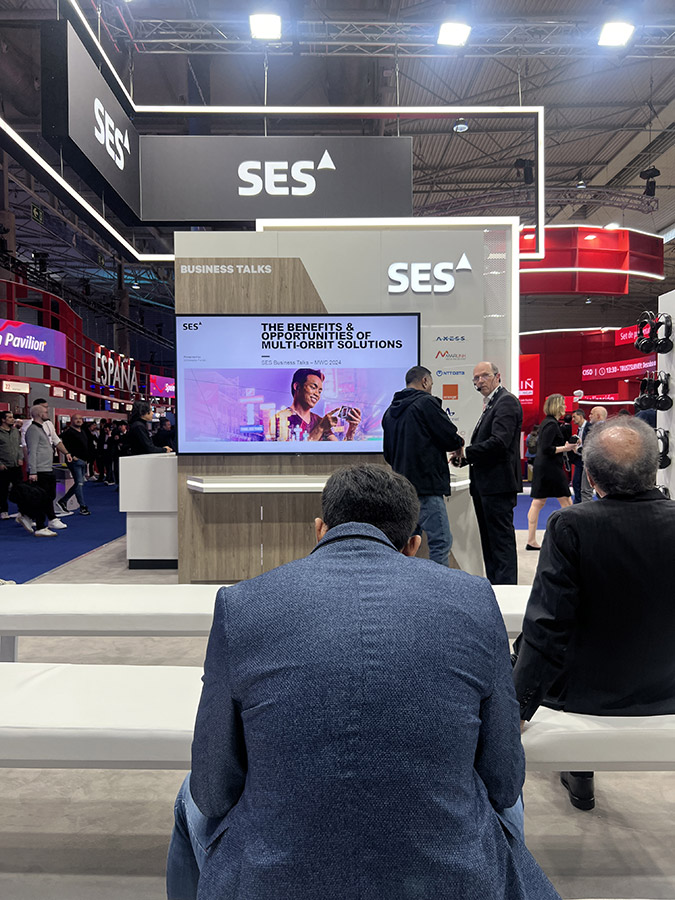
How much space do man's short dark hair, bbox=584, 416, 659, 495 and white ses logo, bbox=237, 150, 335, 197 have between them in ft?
13.1

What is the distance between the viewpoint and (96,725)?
172 cm

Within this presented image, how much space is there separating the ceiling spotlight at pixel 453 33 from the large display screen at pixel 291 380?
9.92 feet

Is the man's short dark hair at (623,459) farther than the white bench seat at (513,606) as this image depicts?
No

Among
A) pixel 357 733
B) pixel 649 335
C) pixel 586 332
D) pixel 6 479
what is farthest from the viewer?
pixel 586 332

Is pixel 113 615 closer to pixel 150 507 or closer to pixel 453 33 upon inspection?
pixel 150 507

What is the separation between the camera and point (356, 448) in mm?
5008

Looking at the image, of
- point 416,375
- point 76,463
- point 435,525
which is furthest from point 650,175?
point 76,463

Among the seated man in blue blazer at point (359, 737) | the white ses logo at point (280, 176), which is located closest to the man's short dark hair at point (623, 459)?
the seated man in blue blazer at point (359, 737)

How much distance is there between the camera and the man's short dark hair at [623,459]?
65.6 inches

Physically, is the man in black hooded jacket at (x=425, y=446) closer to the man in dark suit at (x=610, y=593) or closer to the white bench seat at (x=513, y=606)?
the white bench seat at (x=513, y=606)

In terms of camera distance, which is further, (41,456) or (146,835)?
(41,456)

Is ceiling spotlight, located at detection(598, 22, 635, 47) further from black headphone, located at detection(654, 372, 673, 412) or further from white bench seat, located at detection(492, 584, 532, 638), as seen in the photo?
white bench seat, located at detection(492, 584, 532, 638)

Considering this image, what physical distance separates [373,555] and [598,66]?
33.4 ft

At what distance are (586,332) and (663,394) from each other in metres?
12.2
